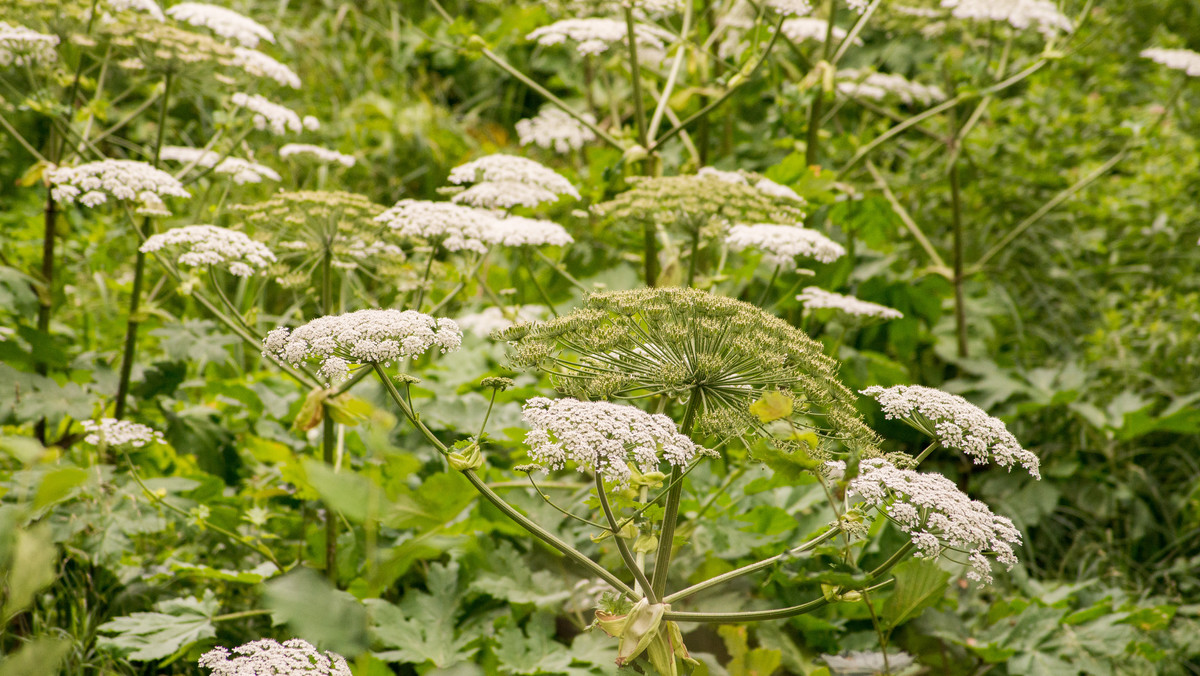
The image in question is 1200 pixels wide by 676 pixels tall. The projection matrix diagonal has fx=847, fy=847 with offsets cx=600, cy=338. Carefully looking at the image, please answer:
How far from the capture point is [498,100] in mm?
7355

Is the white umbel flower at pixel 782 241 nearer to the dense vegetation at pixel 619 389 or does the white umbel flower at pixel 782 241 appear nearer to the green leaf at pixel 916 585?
the dense vegetation at pixel 619 389

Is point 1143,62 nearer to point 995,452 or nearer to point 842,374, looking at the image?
point 842,374

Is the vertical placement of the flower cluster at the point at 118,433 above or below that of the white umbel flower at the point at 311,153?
below

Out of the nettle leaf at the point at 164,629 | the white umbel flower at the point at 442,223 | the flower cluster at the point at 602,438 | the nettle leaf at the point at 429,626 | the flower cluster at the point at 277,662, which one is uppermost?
the flower cluster at the point at 602,438

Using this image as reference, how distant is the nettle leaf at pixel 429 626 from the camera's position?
7.75 feet

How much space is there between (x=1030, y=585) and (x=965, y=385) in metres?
1.05

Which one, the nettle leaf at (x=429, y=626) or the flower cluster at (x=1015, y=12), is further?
the flower cluster at (x=1015, y=12)

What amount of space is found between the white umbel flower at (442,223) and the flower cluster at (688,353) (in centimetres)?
84

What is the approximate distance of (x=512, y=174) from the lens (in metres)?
2.93

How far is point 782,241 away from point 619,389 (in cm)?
119

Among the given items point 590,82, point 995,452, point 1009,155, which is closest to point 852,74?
point 1009,155

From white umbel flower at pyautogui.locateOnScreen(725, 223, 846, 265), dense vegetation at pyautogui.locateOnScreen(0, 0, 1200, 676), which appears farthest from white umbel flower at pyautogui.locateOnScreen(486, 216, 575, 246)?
white umbel flower at pyautogui.locateOnScreen(725, 223, 846, 265)

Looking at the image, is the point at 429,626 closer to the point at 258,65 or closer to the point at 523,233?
the point at 523,233

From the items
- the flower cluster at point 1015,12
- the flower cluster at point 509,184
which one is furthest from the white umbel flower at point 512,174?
the flower cluster at point 1015,12
